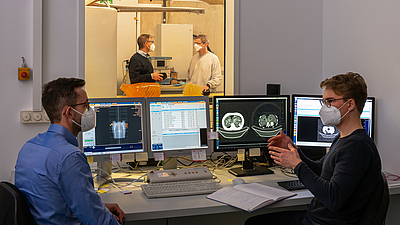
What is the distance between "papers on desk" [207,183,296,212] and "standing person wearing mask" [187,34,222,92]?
6.32ft

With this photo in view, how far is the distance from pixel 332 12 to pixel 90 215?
2504 mm

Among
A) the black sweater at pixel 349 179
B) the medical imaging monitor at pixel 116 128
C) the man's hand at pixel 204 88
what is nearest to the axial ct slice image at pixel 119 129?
the medical imaging monitor at pixel 116 128

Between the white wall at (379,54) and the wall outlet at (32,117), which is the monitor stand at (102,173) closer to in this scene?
the wall outlet at (32,117)

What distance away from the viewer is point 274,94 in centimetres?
248

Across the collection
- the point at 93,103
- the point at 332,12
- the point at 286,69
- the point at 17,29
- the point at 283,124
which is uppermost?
the point at 332,12

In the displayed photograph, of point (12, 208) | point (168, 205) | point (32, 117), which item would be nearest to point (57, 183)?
point (12, 208)

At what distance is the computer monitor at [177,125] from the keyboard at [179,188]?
271 millimetres

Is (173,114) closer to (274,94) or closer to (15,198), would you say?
(274,94)

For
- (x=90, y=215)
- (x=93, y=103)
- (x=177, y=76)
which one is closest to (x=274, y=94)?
(x=93, y=103)

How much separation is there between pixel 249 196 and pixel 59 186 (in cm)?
93

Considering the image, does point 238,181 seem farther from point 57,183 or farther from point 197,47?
point 197,47

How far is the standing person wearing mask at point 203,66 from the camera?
12.7 ft

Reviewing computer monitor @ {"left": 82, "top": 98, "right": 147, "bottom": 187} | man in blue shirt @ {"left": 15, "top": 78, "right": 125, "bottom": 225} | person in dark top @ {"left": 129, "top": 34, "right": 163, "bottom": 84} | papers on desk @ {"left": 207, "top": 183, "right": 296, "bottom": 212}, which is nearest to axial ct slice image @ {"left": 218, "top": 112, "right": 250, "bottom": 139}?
papers on desk @ {"left": 207, "top": 183, "right": 296, "bottom": 212}

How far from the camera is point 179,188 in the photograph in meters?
1.82
